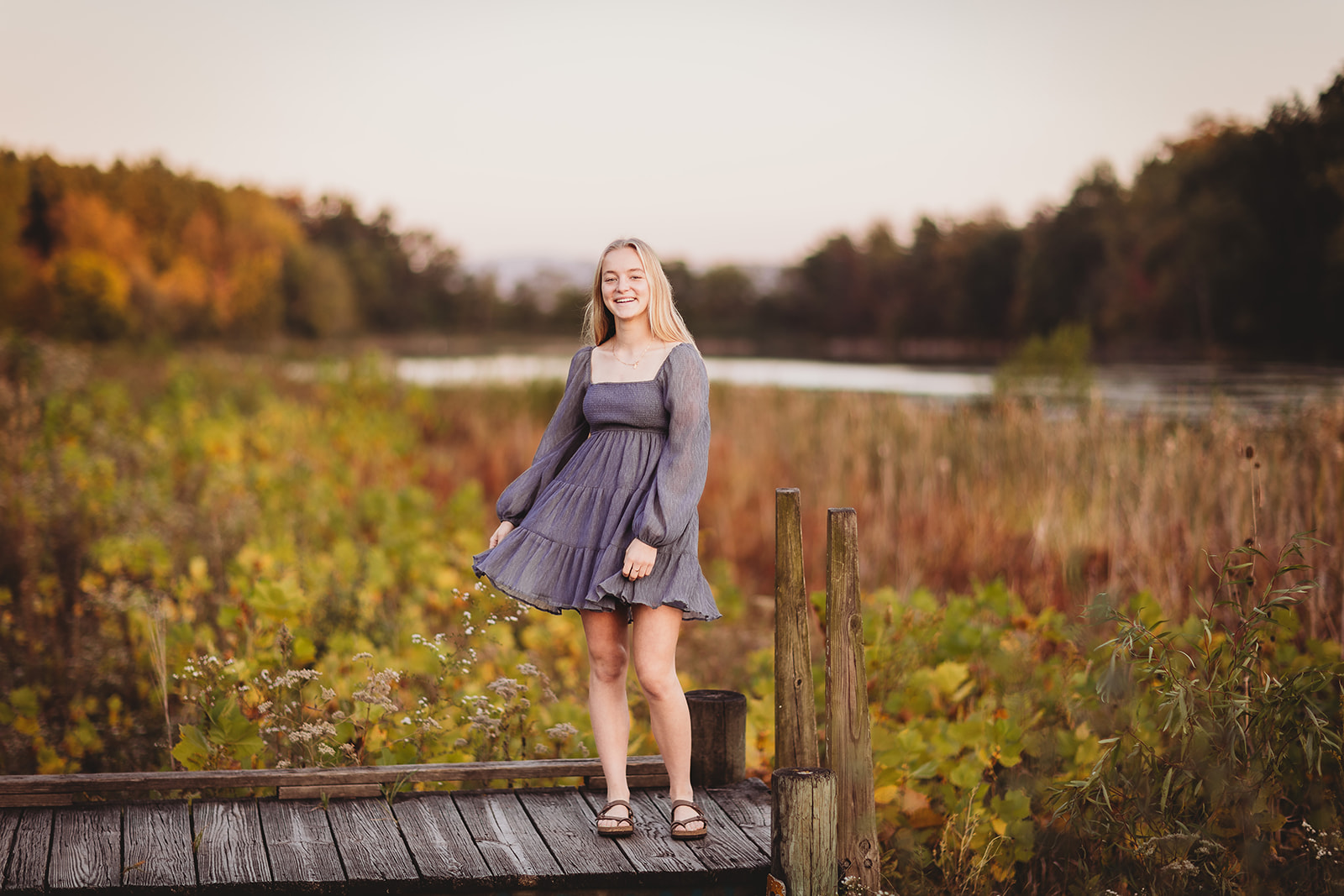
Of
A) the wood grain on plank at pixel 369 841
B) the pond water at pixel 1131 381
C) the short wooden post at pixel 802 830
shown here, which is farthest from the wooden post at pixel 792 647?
the wood grain on plank at pixel 369 841

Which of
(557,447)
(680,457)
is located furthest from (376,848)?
(680,457)

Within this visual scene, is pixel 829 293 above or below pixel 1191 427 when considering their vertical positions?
above

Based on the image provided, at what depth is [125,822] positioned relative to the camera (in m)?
2.60

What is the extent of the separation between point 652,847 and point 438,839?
530mm

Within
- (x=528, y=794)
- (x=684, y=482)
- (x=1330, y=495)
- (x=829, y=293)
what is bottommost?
(x=528, y=794)

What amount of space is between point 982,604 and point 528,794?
217 cm

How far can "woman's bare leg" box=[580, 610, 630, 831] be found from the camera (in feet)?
8.63

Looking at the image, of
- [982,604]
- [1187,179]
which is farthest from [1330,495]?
[1187,179]

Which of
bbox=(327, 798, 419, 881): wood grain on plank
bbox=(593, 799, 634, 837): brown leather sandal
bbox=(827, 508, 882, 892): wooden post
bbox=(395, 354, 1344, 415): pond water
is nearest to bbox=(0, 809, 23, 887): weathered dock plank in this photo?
bbox=(327, 798, 419, 881): wood grain on plank

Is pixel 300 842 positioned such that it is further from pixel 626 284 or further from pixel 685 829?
pixel 626 284

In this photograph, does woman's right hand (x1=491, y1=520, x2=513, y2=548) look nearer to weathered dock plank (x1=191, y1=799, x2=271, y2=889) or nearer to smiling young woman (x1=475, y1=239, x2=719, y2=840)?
smiling young woman (x1=475, y1=239, x2=719, y2=840)

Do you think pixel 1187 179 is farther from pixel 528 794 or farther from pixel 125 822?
pixel 125 822

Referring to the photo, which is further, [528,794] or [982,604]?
[982,604]

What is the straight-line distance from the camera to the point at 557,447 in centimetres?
277
